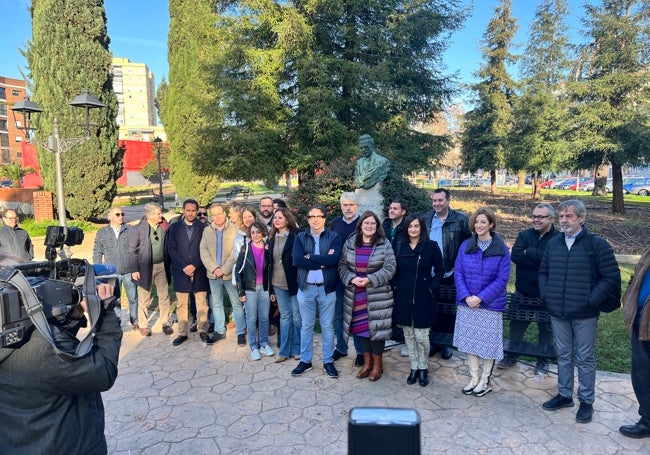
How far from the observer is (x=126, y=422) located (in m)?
3.63

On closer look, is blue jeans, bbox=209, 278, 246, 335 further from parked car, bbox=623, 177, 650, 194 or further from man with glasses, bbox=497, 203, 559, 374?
parked car, bbox=623, 177, 650, 194

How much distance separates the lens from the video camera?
1448 mm

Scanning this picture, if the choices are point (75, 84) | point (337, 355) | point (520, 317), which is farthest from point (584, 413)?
point (75, 84)

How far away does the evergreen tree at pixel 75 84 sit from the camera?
14.4 meters

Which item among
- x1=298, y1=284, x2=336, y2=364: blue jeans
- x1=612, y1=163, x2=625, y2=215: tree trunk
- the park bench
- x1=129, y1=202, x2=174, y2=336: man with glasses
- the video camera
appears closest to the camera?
the video camera

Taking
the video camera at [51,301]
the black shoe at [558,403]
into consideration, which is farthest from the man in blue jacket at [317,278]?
the video camera at [51,301]

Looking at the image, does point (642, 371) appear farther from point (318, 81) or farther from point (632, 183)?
point (632, 183)

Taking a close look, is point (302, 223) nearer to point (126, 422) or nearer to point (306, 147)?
point (126, 422)

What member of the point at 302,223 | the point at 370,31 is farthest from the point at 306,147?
the point at 302,223

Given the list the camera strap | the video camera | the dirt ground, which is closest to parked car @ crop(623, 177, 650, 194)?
the dirt ground

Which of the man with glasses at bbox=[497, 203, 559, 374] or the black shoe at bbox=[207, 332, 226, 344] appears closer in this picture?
the man with glasses at bbox=[497, 203, 559, 374]

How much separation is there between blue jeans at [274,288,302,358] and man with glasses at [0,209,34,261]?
12.2 feet

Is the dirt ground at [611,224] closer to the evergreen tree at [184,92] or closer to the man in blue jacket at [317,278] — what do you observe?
the man in blue jacket at [317,278]

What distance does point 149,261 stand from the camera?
5.62 m
